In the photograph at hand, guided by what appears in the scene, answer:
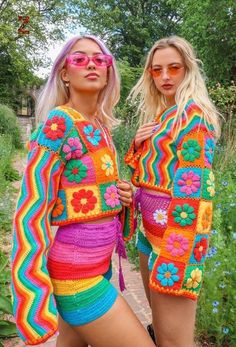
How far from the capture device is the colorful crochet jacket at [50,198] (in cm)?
145

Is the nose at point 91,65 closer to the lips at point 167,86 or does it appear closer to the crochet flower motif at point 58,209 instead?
the lips at point 167,86

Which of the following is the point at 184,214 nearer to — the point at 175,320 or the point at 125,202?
the point at 125,202

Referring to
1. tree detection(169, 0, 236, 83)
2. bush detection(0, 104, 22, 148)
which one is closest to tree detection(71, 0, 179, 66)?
bush detection(0, 104, 22, 148)

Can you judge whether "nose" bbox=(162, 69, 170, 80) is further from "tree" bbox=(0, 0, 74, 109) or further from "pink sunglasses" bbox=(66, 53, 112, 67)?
"tree" bbox=(0, 0, 74, 109)

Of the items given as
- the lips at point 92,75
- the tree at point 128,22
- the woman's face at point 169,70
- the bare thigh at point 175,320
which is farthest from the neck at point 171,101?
the tree at point 128,22

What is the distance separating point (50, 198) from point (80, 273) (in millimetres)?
316

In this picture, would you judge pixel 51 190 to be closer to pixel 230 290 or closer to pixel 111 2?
pixel 230 290

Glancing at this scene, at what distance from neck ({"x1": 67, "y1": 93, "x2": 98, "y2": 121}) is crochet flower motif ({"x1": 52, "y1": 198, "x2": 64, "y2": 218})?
455mm

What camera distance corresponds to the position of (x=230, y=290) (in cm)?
284

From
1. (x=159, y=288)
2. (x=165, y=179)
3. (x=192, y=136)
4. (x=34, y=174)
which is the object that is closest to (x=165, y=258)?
(x=159, y=288)

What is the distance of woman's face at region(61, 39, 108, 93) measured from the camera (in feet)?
5.90

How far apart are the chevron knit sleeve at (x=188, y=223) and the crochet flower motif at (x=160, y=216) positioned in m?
0.10

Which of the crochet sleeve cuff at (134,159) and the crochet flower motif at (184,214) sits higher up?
the crochet sleeve cuff at (134,159)

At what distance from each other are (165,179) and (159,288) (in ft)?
1.60
